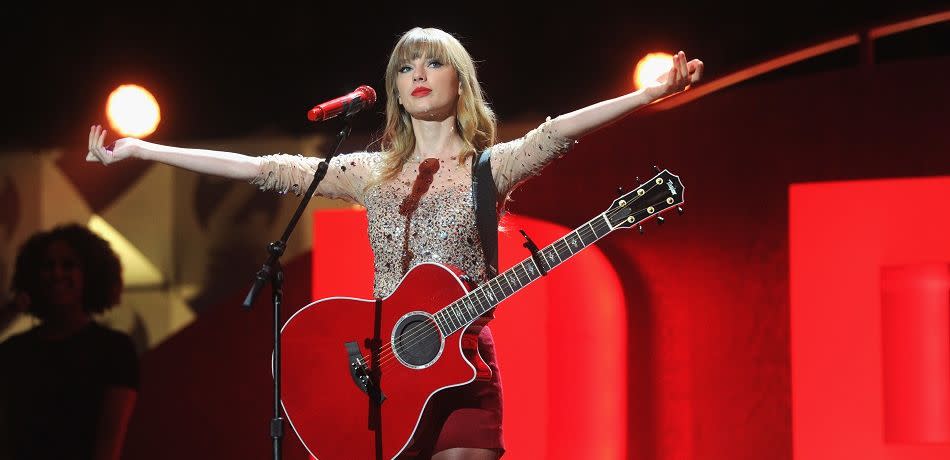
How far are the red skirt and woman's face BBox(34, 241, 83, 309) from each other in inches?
103

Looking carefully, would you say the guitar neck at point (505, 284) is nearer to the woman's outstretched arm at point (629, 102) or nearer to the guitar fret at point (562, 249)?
the guitar fret at point (562, 249)

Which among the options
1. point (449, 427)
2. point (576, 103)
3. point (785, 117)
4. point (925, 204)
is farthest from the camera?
point (576, 103)

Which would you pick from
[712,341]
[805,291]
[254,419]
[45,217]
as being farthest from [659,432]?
[45,217]

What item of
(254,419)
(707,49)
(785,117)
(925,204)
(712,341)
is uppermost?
(707,49)

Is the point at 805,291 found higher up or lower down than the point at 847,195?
lower down

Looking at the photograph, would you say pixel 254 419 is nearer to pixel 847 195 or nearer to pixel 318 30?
pixel 318 30

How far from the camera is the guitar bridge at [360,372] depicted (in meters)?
2.94

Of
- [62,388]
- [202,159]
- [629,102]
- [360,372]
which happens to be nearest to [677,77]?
[629,102]

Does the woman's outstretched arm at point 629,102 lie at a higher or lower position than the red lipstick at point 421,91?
lower

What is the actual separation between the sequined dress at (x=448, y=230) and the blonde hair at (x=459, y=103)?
0.05 metres

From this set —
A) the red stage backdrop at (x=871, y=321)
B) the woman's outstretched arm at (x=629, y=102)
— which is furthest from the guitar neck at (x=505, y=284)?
the red stage backdrop at (x=871, y=321)

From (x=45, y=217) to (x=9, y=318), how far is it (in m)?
0.54

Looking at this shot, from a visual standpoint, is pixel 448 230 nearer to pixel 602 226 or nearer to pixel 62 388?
pixel 602 226

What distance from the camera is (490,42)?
457cm
